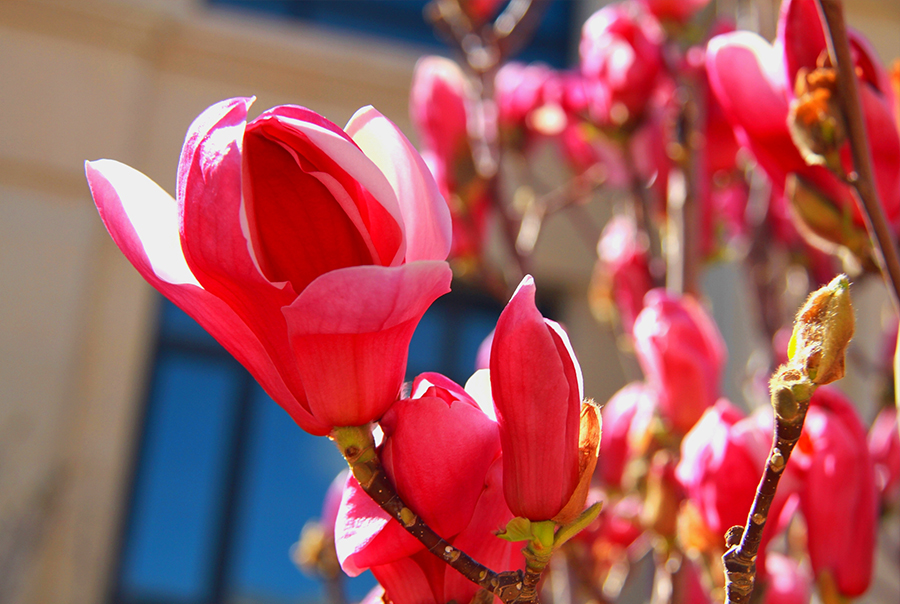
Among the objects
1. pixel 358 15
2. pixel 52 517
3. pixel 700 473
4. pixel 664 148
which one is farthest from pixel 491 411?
pixel 358 15

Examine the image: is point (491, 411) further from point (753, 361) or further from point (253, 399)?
point (253, 399)

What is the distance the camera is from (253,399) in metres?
2.02

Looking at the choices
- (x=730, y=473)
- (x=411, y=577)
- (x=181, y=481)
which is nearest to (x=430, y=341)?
(x=181, y=481)

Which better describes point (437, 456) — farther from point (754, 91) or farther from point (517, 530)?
point (754, 91)

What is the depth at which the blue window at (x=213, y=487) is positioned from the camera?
1.84 m

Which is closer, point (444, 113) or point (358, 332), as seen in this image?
point (358, 332)

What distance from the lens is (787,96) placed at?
34cm

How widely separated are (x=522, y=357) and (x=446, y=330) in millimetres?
1954

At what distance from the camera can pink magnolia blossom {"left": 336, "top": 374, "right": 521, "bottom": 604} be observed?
0.77ft

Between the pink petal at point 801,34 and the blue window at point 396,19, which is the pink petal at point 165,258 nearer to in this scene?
the pink petal at point 801,34

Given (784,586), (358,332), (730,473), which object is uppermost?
(358,332)

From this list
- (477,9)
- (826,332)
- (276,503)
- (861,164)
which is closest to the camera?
(826,332)

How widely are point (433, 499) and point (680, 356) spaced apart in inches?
11.7

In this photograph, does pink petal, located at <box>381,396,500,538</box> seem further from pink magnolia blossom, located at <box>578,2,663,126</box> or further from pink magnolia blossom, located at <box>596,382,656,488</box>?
pink magnolia blossom, located at <box>578,2,663,126</box>
